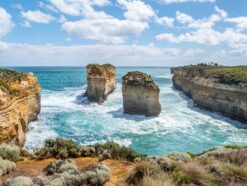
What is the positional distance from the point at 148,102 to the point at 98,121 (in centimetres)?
638

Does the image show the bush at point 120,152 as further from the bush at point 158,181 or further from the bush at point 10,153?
the bush at point 158,181

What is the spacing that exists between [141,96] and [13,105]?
18700 mm

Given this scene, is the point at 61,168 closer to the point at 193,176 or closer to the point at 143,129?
the point at 193,176

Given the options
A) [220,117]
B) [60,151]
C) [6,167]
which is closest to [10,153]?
[60,151]

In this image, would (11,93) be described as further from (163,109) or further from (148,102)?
(163,109)

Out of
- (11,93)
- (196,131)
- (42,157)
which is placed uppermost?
(11,93)

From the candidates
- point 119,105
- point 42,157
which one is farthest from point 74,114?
point 42,157

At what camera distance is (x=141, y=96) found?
35.8 meters

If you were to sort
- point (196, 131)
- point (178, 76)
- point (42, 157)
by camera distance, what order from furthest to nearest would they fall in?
point (178, 76) < point (196, 131) < point (42, 157)

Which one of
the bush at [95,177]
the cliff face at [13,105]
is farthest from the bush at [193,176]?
the cliff face at [13,105]

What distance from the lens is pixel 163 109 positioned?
40562 mm

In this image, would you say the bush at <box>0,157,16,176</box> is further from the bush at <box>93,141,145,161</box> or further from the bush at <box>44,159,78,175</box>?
the bush at <box>93,141,145,161</box>

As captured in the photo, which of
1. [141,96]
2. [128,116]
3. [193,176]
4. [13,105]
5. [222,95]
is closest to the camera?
[193,176]

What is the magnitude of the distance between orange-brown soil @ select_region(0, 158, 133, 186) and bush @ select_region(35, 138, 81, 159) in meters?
0.39
